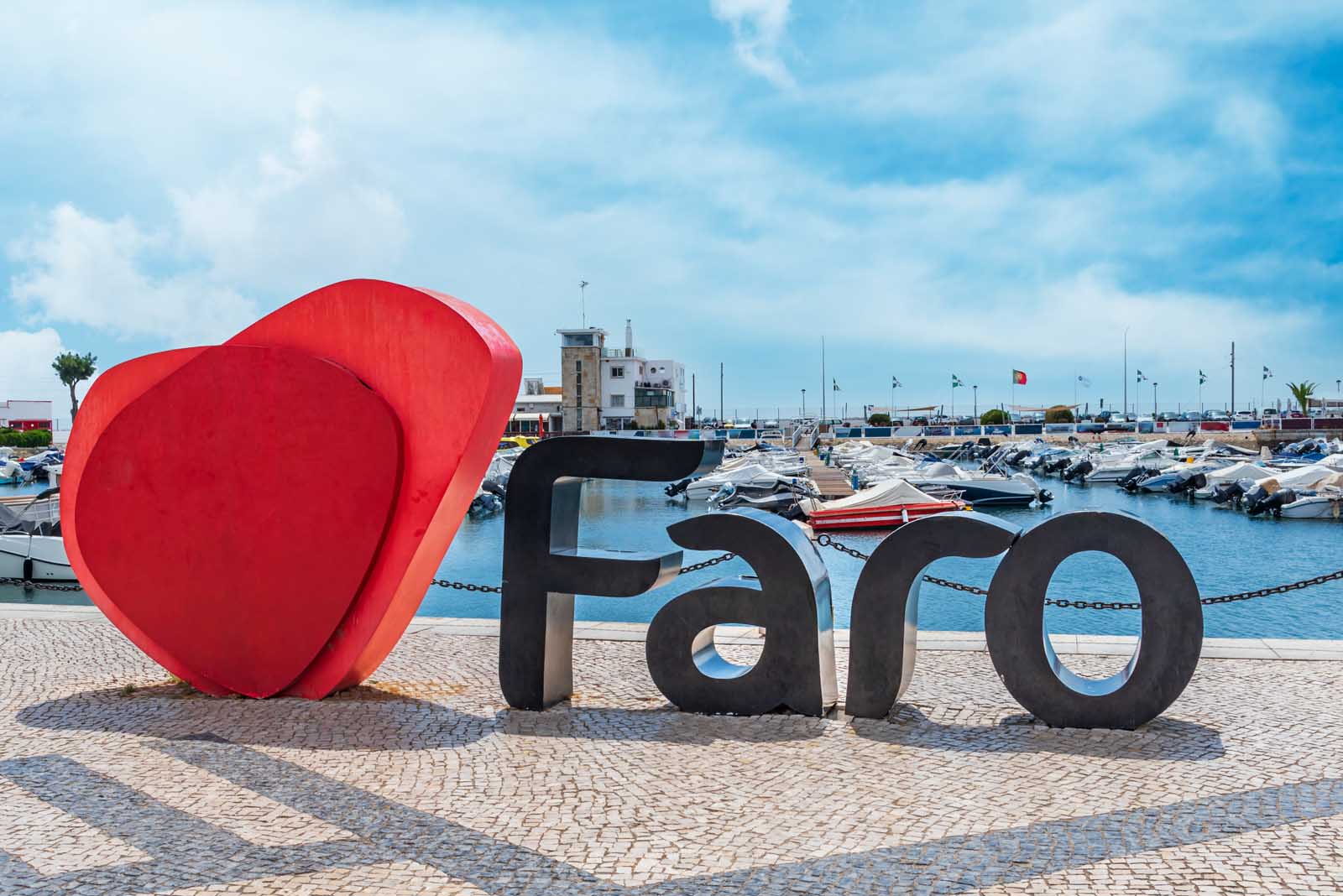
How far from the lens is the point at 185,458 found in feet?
26.3

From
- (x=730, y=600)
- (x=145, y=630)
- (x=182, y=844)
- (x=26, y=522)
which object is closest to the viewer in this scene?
(x=182, y=844)

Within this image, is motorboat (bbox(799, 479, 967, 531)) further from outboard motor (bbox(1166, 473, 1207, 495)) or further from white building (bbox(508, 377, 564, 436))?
white building (bbox(508, 377, 564, 436))

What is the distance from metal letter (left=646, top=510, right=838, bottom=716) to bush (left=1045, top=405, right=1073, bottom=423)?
326 feet

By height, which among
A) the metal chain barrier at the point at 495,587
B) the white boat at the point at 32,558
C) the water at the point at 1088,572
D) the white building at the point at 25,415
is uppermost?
the white building at the point at 25,415

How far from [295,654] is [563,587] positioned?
217 centimetres

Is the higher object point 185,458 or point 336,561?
point 185,458

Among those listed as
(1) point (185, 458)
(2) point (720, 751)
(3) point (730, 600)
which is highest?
(1) point (185, 458)

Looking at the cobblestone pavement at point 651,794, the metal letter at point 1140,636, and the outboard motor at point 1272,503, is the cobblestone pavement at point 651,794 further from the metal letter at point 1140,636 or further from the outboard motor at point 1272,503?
the outboard motor at point 1272,503

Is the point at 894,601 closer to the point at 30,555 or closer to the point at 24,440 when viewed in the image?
the point at 30,555

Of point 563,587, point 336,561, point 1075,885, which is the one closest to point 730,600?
point 563,587

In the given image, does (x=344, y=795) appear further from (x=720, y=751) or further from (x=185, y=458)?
(x=185, y=458)

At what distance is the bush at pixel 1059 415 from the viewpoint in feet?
331

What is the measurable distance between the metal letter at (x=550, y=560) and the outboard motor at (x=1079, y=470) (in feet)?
153

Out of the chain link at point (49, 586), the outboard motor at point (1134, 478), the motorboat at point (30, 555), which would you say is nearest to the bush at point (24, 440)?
the motorboat at point (30, 555)
